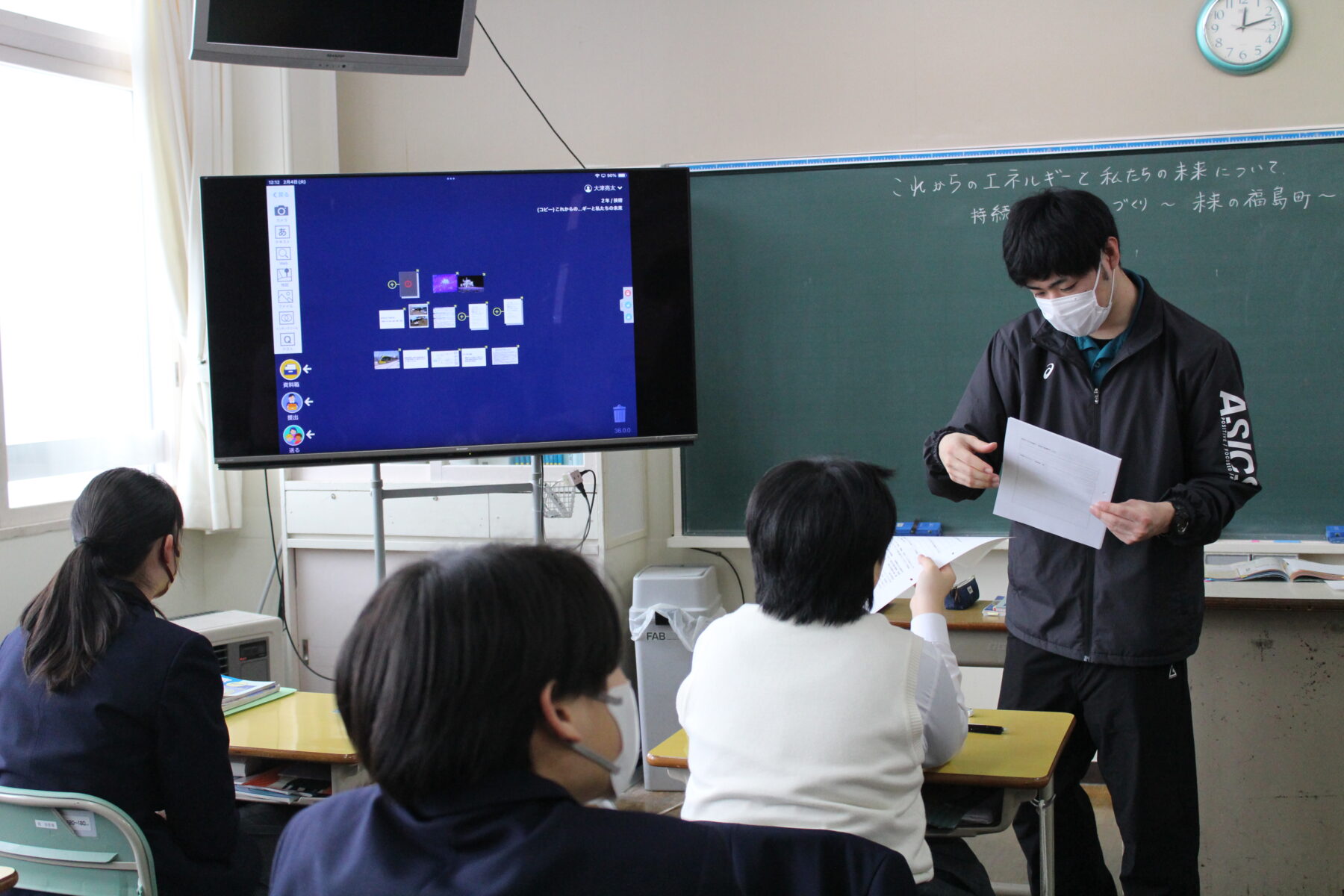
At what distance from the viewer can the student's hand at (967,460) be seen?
216cm

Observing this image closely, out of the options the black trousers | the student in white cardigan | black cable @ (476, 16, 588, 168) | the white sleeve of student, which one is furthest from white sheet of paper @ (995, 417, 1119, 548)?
black cable @ (476, 16, 588, 168)

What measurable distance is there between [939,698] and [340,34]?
7.51 ft

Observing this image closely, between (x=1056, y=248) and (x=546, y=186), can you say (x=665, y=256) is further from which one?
(x=1056, y=248)

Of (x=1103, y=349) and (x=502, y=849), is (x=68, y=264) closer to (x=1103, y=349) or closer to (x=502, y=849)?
(x=1103, y=349)

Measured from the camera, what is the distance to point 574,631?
0.90m

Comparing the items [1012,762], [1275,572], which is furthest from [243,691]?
[1275,572]

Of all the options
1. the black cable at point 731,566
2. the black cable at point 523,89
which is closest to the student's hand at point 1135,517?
the black cable at point 731,566

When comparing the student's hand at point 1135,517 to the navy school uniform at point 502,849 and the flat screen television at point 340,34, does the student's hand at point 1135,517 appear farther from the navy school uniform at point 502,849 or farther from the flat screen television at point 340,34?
the flat screen television at point 340,34

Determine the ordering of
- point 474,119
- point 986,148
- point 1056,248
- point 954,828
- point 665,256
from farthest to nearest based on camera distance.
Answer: point 474,119, point 986,148, point 665,256, point 1056,248, point 954,828

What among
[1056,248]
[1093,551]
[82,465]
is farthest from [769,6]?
[82,465]

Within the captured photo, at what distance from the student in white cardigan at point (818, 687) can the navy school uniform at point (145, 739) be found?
32.3 inches

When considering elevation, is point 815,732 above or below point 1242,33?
below

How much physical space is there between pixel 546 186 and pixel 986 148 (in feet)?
5.46

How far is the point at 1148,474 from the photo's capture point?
2.10 metres
